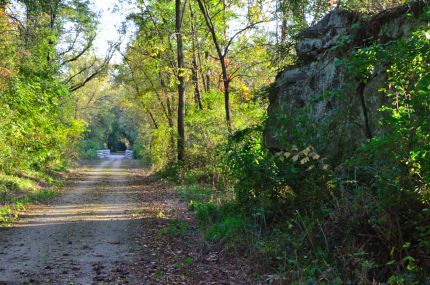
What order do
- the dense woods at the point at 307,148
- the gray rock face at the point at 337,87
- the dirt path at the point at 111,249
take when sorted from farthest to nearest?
1. the gray rock face at the point at 337,87
2. the dirt path at the point at 111,249
3. the dense woods at the point at 307,148

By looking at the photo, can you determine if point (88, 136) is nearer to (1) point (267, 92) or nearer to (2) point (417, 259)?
(1) point (267, 92)

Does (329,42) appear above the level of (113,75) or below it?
below

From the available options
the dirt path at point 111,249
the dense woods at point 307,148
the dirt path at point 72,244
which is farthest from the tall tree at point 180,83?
the dirt path at point 111,249

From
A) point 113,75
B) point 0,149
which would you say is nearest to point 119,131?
point 113,75

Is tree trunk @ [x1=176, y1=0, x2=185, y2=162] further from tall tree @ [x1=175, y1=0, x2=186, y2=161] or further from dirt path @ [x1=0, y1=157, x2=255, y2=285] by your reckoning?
dirt path @ [x1=0, y1=157, x2=255, y2=285]

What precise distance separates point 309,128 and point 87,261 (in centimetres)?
458

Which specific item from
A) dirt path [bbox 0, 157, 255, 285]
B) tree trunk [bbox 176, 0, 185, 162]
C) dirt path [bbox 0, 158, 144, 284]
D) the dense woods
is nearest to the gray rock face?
the dense woods

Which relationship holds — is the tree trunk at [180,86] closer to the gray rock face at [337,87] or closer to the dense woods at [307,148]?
the dense woods at [307,148]

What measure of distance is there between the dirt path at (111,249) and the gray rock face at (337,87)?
8.76 feet

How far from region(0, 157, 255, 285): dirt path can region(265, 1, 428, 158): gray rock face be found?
8.76 ft

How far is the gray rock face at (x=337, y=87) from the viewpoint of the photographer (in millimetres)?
6980

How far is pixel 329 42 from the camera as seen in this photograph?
349 inches

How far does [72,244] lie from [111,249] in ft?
3.00

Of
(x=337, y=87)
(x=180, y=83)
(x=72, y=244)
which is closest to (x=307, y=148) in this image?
(x=337, y=87)
